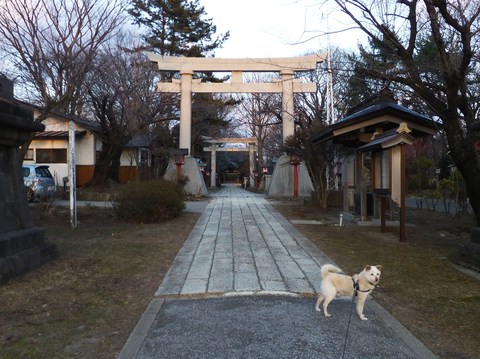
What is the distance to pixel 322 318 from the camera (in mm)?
4824

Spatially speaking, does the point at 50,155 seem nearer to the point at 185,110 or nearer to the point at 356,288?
the point at 185,110

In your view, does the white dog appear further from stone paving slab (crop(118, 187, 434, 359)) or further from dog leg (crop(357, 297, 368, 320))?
stone paving slab (crop(118, 187, 434, 359))

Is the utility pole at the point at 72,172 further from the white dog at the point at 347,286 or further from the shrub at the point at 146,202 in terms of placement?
the white dog at the point at 347,286

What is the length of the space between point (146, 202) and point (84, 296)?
23.9 ft

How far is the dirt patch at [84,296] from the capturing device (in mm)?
4156

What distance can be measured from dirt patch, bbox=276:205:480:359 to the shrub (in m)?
3.92

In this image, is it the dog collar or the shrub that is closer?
the dog collar

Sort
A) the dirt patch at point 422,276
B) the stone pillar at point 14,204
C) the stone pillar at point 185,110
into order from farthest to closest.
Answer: the stone pillar at point 185,110 → the stone pillar at point 14,204 → the dirt patch at point 422,276

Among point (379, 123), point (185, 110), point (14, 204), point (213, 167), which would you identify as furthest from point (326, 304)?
point (213, 167)

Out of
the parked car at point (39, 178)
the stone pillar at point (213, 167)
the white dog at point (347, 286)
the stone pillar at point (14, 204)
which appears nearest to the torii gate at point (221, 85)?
the parked car at point (39, 178)

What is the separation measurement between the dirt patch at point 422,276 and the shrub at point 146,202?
155 inches

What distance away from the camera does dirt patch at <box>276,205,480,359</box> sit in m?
4.50

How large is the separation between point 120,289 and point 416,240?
7.19m

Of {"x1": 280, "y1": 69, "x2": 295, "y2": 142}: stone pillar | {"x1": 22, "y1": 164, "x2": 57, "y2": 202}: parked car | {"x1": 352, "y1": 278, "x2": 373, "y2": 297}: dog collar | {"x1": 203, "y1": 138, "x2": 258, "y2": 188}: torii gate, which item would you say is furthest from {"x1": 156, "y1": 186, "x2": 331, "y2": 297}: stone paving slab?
{"x1": 203, "y1": 138, "x2": 258, "y2": 188}: torii gate
